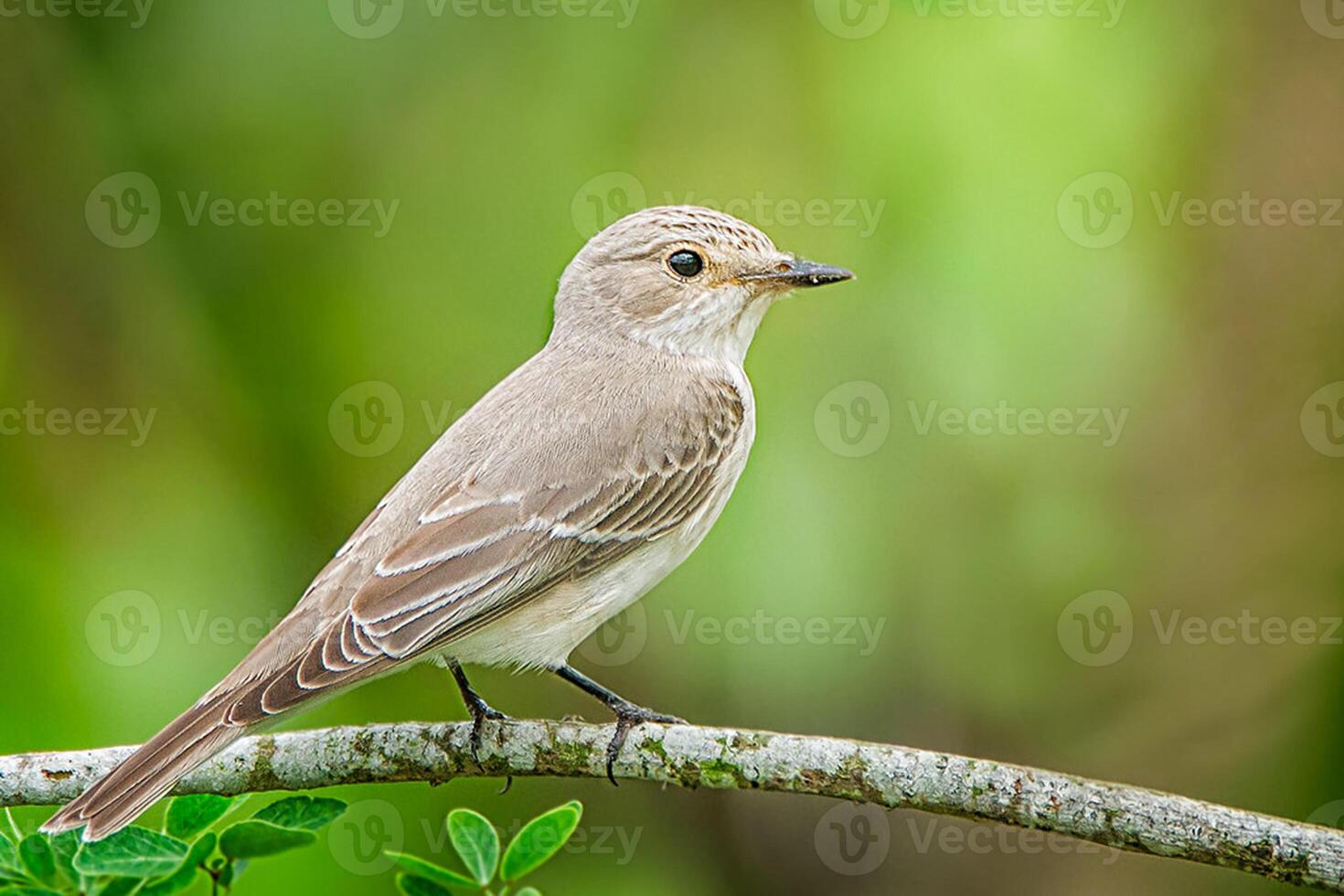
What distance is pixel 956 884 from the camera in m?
6.23

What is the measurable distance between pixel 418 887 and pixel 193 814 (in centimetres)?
48

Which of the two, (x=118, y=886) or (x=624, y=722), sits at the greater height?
(x=624, y=722)
